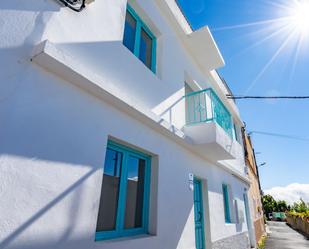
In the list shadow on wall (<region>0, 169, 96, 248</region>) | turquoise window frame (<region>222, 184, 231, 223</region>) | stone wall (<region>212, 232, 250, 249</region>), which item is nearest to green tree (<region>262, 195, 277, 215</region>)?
stone wall (<region>212, 232, 250, 249</region>)

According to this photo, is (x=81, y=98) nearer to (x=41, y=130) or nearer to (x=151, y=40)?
(x=41, y=130)

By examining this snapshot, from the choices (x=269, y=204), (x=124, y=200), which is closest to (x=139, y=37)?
(x=124, y=200)

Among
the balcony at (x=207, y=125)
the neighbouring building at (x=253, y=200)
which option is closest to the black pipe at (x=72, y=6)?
the balcony at (x=207, y=125)

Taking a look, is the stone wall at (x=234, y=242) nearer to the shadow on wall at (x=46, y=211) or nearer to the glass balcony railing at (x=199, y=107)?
the glass balcony railing at (x=199, y=107)

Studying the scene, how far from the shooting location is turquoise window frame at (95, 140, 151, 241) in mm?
2928

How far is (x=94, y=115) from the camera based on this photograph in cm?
278

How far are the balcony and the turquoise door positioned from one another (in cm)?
108

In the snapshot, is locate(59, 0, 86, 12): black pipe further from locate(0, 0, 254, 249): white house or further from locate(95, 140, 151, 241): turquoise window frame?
locate(95, 140, 151, 241): turquoise window frame

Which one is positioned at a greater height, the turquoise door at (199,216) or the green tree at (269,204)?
the green tree at (269,204)

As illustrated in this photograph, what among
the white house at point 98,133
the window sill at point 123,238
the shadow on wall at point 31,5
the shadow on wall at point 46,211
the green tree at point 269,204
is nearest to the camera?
the shadow on wall at point 46,211

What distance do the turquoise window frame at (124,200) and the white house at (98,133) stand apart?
16 millimetres

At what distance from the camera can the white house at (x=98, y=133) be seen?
194 cm

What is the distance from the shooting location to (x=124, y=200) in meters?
3.22

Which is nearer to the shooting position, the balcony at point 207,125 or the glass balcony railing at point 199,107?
the balcony at point 207,125
